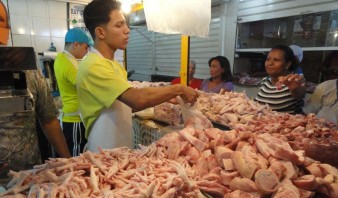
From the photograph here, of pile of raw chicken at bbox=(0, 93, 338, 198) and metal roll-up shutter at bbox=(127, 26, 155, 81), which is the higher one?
metal roll-up shutter at bbox=(127, 26, 155, 81)

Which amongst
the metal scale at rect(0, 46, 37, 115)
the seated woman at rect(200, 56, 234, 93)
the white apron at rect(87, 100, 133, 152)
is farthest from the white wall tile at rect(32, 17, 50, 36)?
the metal scale at rect(0, 46, 37, 115)

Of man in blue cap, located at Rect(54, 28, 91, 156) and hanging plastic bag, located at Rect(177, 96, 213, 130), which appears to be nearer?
hanging plastic bag, located at Rect(177, 96, 213, 130)

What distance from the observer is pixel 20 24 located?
237 inches

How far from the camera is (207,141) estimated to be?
1.47m

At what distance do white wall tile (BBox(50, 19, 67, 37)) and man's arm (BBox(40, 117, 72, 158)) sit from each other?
17.6 feet

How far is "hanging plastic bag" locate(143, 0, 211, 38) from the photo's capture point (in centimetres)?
267

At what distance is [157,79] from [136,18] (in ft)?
7.56

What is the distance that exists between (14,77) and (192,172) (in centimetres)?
90

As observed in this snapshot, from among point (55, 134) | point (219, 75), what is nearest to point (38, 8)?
point (219, 75)

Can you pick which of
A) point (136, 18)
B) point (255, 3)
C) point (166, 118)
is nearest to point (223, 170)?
point (166, 118)

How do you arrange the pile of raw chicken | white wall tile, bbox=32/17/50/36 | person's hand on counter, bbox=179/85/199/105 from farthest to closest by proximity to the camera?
white wall tile, bbox=32/17/50/36 → person's hand on counter, bbox=179/85/199/105 → the pile of raw chicken

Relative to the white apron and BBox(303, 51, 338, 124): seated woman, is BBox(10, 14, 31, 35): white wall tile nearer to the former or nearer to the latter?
the white apron

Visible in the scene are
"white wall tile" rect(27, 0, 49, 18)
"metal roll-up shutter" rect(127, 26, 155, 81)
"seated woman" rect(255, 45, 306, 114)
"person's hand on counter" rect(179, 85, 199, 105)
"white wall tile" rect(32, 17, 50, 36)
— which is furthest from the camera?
"metal roll-up shutter" rect(127, 26, 155, 81)

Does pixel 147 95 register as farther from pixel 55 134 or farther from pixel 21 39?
pixel 21 39
